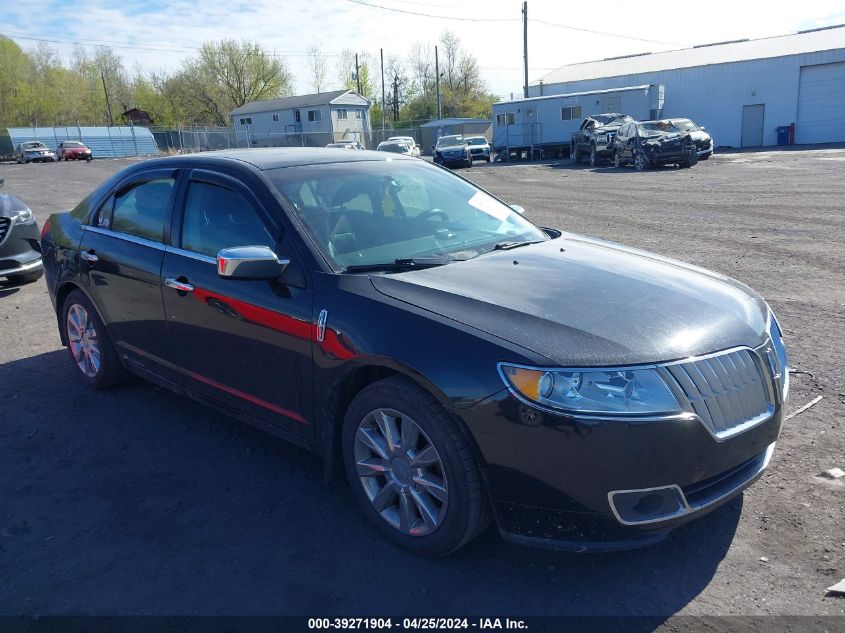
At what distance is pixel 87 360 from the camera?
519 cm

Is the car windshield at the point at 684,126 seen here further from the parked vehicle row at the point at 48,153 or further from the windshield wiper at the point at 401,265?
the parked vehicle row at the point at 48,153

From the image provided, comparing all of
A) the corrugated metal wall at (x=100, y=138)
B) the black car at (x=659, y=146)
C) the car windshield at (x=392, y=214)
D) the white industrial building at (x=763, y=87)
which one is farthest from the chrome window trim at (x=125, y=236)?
the corrugated metal wall at (x=100, y=138)

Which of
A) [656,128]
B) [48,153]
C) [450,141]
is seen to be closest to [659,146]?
[656,128]

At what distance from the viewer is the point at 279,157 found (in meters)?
4.15

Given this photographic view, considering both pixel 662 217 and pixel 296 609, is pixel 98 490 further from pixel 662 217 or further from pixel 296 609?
pixel 662 217

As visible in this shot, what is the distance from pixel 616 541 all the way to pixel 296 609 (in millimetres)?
1279

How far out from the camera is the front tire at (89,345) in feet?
16.2

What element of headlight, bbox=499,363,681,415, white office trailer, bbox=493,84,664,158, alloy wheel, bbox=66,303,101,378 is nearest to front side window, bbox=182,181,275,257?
alloy wheel, bbox=66,303,101,378

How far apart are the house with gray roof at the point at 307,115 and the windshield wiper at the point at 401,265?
61984mm

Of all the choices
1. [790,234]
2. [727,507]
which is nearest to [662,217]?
[790,234]

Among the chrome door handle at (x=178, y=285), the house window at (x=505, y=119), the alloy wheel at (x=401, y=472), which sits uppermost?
the house window at (x=505, y=119)

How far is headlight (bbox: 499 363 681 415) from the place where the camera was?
2.52 m

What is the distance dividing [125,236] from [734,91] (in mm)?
42342

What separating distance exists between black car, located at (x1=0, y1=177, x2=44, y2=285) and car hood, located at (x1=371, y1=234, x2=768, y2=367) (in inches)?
275
